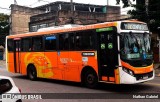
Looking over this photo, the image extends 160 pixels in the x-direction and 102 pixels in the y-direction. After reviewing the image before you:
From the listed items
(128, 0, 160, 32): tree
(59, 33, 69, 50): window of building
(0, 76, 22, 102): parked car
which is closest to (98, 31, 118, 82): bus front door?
(59, 33, 69, 50): window of building

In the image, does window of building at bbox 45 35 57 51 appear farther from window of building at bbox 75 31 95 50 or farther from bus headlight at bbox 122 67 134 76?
bus headlight at bbox 122 67 134 76

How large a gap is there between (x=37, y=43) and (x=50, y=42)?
1.43 metres

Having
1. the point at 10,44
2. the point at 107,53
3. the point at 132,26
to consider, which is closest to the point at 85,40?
the point at 107,53

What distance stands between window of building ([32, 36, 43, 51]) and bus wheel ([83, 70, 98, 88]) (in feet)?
13.0

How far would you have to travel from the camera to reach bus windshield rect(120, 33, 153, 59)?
12289mm

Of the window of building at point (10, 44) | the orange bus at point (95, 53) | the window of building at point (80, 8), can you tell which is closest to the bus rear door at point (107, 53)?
the orange bus at point (95, 53)

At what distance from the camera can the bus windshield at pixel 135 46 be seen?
Answer: 40.3 feet

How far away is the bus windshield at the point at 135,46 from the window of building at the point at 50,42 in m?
4.64

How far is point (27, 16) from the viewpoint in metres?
58.7

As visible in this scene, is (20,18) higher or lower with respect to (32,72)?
higher

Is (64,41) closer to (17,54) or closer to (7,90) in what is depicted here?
(17,54)

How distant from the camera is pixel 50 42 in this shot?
16.3 metres

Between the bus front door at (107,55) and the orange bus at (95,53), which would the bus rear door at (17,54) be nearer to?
the orange bus at (95,53)

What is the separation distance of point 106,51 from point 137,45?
50.8 inches
